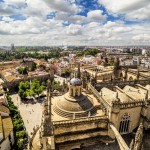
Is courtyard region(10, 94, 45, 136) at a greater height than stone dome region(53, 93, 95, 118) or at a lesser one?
lesser

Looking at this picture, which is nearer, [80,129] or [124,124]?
[80,129]

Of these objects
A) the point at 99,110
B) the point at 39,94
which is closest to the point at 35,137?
the point at 99,110

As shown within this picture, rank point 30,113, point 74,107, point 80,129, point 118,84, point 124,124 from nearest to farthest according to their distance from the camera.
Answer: point 80,129 < point 74,107 < point 124,124 < point 118,84 < point 30,113

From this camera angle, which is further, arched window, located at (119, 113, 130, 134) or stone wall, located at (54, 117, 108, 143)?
arched window, located at (119, 113, 130, 134)

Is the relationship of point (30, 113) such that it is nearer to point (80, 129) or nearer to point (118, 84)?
point (118, 84)

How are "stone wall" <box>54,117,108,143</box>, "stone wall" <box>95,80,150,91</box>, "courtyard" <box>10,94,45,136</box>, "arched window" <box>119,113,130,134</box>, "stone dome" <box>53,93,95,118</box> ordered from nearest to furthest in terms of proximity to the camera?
"stone wall" <box>54,117,108,143</box>, "stone dome" <box>53,93,95,118</box>, "arched window" <box>119,113,130,134</box>, "stone wall" <box>95,80,150,91</box>, "courtyard" <box>10,94,45,136</box>

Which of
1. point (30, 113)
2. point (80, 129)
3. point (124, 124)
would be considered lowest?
point (30, 113)

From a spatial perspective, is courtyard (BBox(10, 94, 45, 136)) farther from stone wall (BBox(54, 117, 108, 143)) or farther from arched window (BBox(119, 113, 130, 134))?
arched window (BBox(119, 113, 130, 134))

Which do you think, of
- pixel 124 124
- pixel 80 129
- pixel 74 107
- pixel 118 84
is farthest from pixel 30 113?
pixel 124 124

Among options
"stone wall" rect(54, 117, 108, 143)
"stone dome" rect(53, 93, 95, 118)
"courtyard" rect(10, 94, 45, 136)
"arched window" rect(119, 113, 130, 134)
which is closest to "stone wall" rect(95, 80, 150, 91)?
"stone dome" rect(53, 93, 95, 118)
